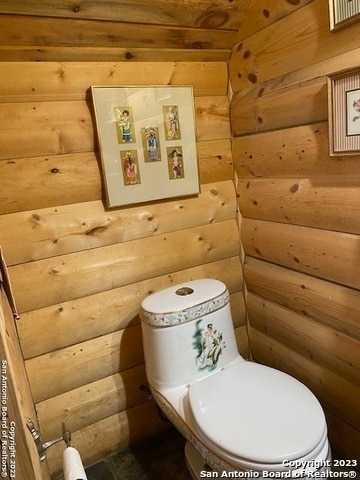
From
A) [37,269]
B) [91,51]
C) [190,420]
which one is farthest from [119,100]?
[190,420]

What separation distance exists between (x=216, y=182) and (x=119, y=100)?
61 cm

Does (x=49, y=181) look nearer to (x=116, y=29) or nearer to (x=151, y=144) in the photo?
(x=151, y=144)

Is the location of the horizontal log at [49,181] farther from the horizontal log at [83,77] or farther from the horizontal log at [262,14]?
the horizontal log at [262,14]

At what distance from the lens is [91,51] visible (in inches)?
54.5

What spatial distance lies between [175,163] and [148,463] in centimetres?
137

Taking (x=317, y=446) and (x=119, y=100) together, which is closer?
(x=317, y=446)

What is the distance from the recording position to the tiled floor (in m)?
1.55

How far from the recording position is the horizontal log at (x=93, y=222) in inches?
54.2

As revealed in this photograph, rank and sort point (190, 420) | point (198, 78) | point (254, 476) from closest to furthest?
point (254, 476) → point (190, 420) → point (198, 78)

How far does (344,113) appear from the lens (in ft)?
3.81

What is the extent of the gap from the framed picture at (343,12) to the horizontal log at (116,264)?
956mm

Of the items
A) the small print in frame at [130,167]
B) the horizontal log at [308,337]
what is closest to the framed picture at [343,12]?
the small print in frame at [130,167]

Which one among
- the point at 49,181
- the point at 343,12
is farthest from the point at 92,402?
the point at 343,12

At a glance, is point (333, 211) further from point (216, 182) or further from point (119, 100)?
point (119, 100)
